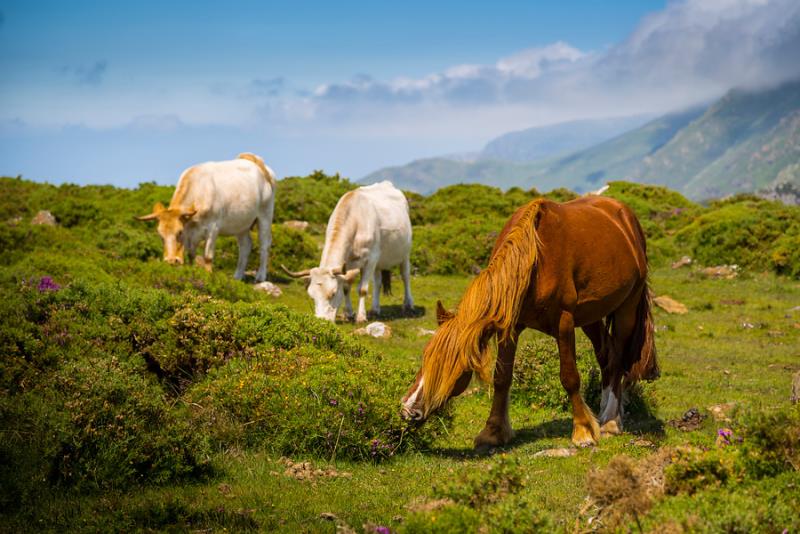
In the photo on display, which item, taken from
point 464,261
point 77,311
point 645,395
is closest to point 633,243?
point 645,395

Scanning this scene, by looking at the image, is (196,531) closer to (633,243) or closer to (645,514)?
(645,514)

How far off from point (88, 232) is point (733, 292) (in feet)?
66.9

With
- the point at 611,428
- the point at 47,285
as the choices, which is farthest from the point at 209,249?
the point at 611,428

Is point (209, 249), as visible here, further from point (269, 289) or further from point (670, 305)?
point (670, 305)

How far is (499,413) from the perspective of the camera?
8.99 meters

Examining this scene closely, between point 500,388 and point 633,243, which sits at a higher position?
point 633,243

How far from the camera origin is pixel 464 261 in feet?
88.1

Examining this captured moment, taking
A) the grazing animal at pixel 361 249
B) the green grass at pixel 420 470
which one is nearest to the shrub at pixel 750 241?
the green grass at pixel 420 470

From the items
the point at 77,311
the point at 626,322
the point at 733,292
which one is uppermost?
the point at 77,311

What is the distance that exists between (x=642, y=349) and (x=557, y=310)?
6.98 ft

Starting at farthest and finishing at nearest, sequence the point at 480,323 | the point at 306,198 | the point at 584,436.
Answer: the point at 306,198 → the point at 584,436 → the point at 480,323

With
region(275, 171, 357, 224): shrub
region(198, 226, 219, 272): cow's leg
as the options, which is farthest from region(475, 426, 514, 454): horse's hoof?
region(275, 171, 357, 224): shrub

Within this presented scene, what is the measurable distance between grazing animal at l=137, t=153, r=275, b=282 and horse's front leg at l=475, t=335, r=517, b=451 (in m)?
11.4

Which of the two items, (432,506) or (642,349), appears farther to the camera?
(642,349)
